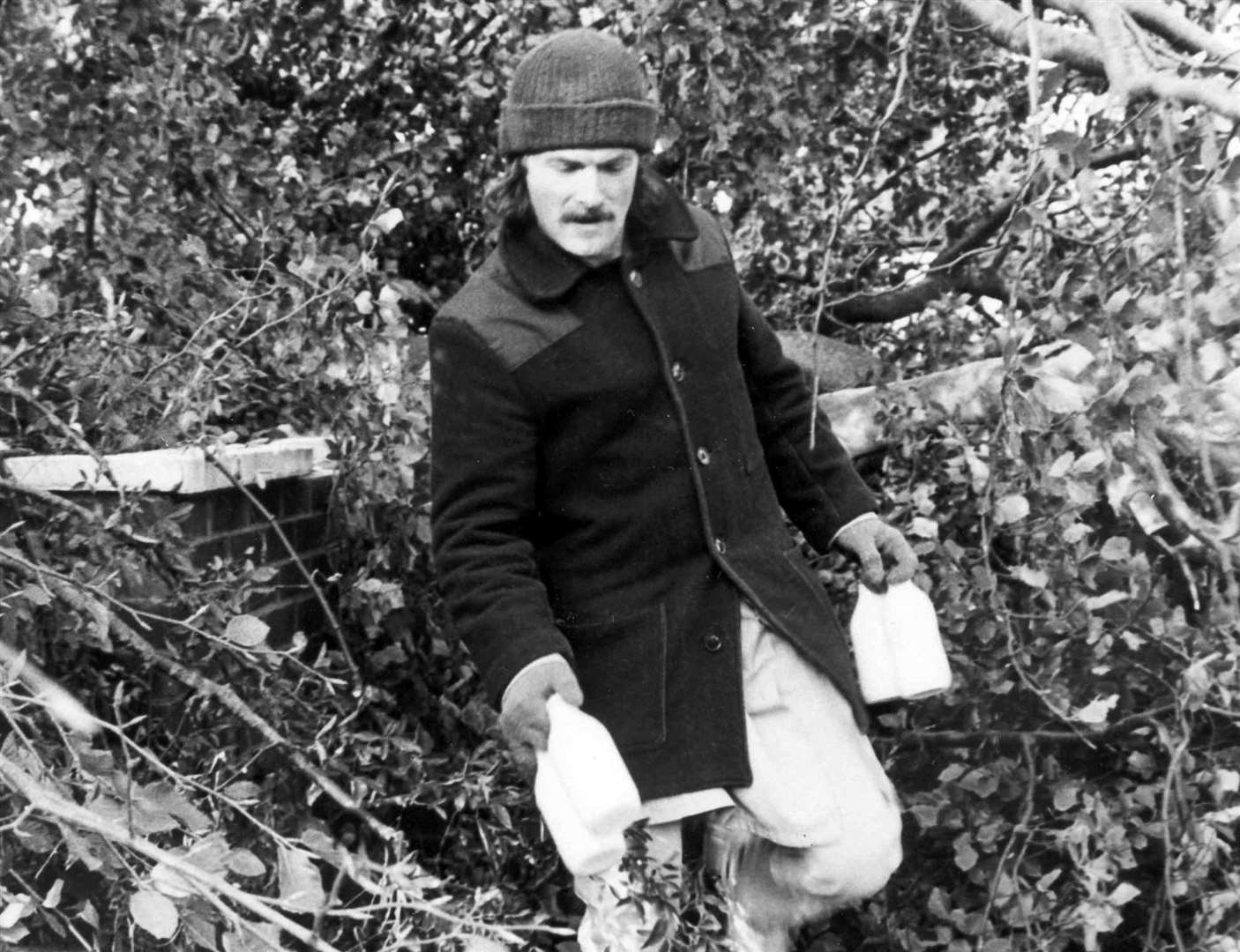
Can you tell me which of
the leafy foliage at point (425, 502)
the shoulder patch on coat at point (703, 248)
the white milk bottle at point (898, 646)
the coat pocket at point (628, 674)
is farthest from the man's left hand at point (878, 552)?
the shoulder patch on coat at point (703, 248)

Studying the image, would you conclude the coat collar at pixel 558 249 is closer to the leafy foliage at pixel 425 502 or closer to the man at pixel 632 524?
the man at pixel 632 524

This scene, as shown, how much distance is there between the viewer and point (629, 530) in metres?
2.46

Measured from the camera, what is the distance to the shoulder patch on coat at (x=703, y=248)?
2.60m

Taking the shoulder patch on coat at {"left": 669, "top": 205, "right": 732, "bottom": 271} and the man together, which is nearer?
the man

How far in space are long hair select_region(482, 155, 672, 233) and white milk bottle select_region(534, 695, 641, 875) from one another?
791 mm

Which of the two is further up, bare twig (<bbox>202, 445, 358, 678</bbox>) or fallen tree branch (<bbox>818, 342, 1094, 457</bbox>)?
fallen tree branch (<bbox>818, 342, 1094, 457</bbox>)

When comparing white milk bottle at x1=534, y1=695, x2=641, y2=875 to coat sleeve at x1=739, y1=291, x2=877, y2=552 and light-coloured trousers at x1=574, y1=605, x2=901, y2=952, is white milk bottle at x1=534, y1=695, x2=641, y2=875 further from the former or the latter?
coat sleeve at x1=739, y1=291, x2=877, y2=552

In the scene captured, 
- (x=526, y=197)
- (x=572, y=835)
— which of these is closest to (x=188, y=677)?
(x=572, y=835)

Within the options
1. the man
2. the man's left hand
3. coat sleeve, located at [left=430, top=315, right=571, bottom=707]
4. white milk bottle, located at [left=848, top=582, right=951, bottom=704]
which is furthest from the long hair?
white milk bottle, located at [left=848, top=582, right=951, bottom=704]

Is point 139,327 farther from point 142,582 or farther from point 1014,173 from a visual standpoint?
point 1014,173

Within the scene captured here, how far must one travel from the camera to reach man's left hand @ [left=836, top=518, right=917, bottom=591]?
8.64ft

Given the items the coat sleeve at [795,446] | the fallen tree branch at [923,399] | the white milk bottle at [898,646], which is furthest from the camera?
the fallen tree branch at [923,399]

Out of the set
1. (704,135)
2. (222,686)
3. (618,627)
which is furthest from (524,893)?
(704,135)

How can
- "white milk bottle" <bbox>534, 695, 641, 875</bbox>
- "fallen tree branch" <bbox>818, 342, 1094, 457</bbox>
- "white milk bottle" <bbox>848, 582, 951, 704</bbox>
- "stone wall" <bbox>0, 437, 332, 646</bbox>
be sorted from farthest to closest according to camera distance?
"fallen tree branch" <bbox>818, 342, 1094, 457</bbox> < "stone wall" <bbox>0, 437, 332, 646</bbox> < "white milk bottle" <bbox>848, 582, 951, 704</bbox> < "white milk bottle" <bbox>534, 695, 641, 875</bbox>
